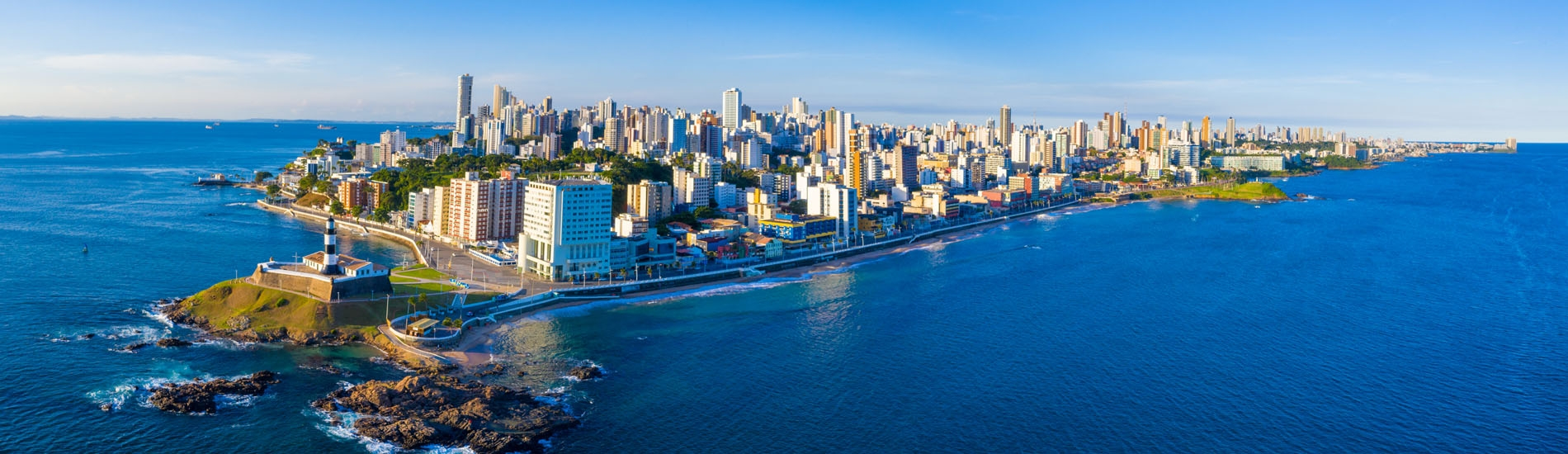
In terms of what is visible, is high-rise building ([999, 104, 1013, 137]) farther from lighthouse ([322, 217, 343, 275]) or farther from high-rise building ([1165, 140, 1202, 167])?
lighthouse ([322, 217, 343, 275])

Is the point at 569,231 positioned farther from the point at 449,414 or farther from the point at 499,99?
the point at 499,99

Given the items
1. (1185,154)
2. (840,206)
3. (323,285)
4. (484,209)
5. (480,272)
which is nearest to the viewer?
(323,285)

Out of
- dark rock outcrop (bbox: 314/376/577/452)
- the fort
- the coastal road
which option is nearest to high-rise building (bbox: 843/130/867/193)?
the coastal road

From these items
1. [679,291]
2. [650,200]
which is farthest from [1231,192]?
[679,291]

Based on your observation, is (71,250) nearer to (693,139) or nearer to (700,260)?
(700,260)

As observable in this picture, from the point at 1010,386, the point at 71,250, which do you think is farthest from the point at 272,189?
the point at 1010,386

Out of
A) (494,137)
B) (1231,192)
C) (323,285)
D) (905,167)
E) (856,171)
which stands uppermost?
(494,137)

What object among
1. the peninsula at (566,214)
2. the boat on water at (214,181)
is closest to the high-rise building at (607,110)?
the peninsula at (566,214)
